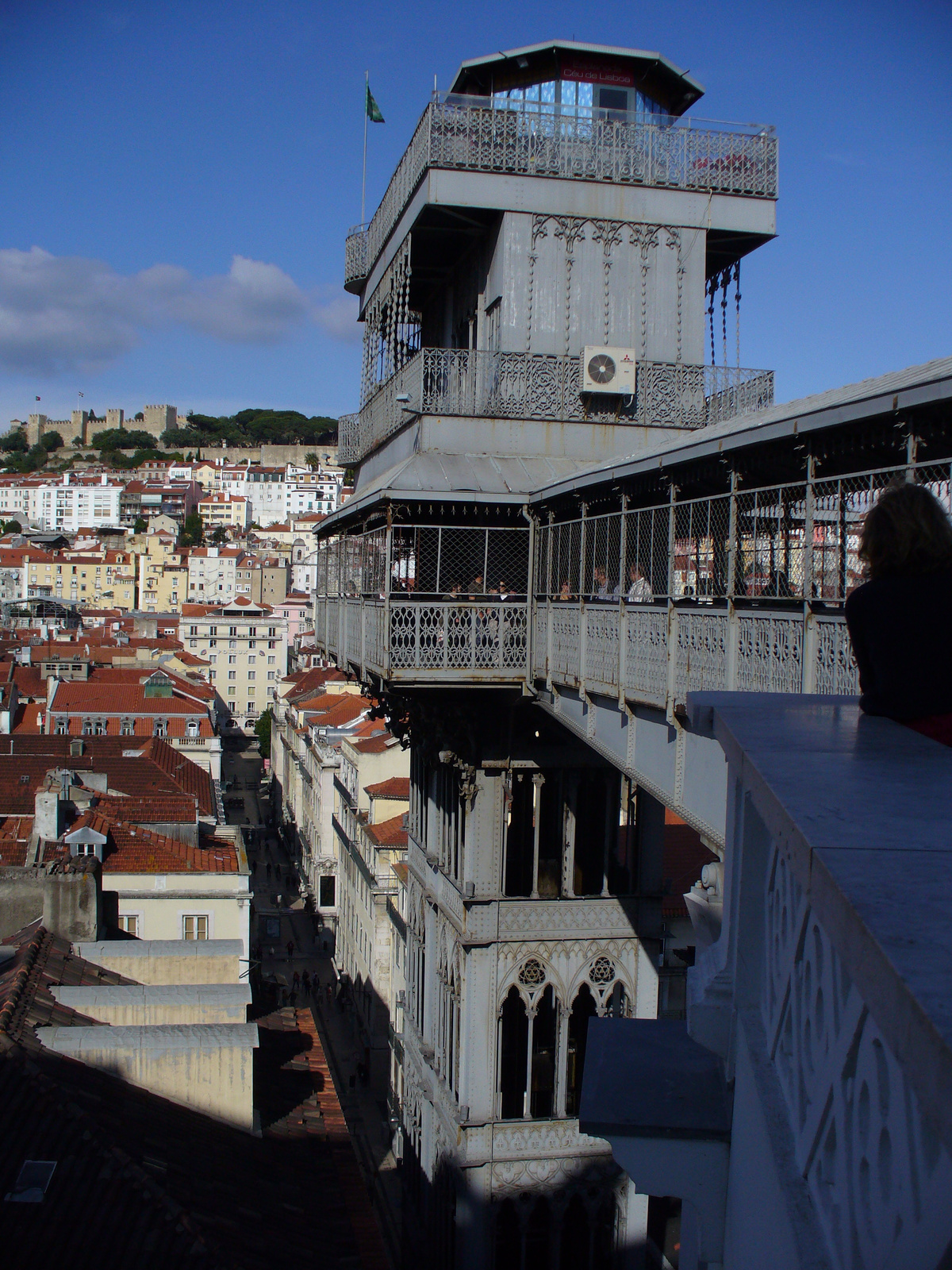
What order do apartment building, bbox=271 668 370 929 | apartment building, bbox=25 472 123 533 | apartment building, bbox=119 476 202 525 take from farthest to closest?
1. apartment building, bbox=25 472 123 533
2. apartment building, bbox=119 476 202 525
3. apartment building, bbox=271 668 370 929

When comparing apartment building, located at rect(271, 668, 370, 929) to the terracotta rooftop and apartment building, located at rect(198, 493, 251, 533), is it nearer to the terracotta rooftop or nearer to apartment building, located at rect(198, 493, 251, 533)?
the terracotta rooftop

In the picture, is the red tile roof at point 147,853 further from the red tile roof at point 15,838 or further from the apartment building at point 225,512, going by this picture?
the apartment building at point 225,512

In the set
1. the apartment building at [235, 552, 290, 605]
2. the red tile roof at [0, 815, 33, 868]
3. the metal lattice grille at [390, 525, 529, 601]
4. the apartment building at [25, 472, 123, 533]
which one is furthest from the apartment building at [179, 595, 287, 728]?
the apartment building at [25, 472, 123, 533]

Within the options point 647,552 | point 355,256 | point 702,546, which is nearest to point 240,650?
point 355,256

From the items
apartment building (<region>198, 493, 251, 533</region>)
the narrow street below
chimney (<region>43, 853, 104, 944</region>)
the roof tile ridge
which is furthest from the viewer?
apartment building (<region>198, 493, 251, 533</region>)

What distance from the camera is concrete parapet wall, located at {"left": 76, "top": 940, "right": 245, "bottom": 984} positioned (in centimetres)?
1553

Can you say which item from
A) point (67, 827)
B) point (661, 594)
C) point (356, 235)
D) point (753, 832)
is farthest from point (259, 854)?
point (753, 832)

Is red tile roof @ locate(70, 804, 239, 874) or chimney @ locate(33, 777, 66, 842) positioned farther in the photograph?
red tile roof @ locate(70, 804, 239, 874)

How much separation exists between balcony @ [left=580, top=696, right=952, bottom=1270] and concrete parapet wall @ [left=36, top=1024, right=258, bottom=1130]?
9.02m

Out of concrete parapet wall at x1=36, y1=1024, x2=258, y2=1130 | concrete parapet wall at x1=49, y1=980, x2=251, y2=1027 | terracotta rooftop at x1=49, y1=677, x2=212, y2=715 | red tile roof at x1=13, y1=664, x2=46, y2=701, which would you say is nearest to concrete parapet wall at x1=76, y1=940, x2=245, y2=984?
concrete parapet wall at x1=49, y1=980, x2=251, y2=1027

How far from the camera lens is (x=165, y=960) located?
52.0 ft

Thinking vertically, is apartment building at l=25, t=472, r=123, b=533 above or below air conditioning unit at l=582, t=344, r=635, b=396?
above

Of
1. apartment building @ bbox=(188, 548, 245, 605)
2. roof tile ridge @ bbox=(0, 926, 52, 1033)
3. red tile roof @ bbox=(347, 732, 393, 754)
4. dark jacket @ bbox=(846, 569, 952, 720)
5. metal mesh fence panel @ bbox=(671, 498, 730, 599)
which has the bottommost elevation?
red tile roof @ bbox=(347, 732, 393, 754)

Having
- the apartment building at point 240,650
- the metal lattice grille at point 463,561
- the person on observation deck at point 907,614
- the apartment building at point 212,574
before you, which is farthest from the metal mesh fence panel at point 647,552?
the apartment building at point 212,574
